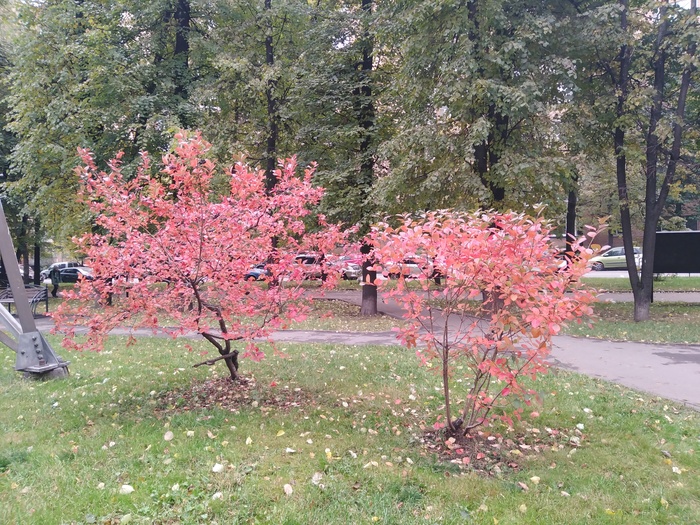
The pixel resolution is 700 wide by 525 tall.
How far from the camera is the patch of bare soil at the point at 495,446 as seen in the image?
391cm

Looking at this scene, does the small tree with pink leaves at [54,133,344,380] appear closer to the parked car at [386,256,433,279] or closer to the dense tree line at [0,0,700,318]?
the parked car at [386,256,433,279]

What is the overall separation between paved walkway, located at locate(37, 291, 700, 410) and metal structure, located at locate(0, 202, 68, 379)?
395cm

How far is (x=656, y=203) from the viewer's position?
11.5m

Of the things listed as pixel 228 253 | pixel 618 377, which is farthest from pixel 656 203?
pixel 228 253

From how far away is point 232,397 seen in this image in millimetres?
5496

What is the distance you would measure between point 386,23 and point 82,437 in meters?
10.4

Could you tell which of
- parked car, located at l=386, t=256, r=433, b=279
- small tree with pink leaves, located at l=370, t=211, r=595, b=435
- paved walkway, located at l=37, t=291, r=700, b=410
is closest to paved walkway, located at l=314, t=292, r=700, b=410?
paved walkway, located at l=37, t=291, r=700, b=410

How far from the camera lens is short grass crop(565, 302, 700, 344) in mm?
9195

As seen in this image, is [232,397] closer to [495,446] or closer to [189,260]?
[189,260]

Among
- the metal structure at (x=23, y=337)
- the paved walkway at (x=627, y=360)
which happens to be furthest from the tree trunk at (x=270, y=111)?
the metal structure at (x=23, y=337)

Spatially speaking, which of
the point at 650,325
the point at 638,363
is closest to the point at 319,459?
the point at 638,363

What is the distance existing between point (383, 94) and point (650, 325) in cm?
822

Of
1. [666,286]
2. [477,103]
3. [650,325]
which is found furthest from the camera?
[666,286]

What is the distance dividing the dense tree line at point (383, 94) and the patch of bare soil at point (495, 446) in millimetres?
6283
